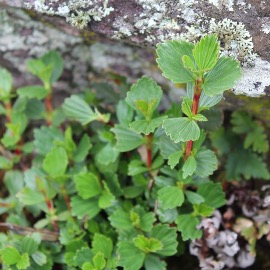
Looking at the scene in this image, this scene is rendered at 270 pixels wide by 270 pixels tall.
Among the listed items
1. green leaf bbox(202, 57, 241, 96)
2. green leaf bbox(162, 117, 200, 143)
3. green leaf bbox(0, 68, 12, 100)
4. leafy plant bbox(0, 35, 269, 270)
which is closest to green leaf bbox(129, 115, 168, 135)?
leafy plant bbox(0, 35, 269, 270)

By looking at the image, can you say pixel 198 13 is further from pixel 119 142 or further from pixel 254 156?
pixel 254 156

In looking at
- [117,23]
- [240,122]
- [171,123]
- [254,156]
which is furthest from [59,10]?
[254,156]

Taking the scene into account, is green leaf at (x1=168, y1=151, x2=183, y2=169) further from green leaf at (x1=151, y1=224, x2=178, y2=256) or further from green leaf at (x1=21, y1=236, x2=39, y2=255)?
green leaf at (x1=21, y1=236, x2=39, y2=255)

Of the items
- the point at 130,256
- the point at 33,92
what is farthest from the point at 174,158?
the point at 33,92

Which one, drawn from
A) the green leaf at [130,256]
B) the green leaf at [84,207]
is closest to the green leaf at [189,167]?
the green leaf at [130,256]

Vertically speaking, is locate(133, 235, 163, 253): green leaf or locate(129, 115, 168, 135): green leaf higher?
locate(129, 115, 168, 135): green leaf

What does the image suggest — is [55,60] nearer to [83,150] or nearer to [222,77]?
[83,150]
